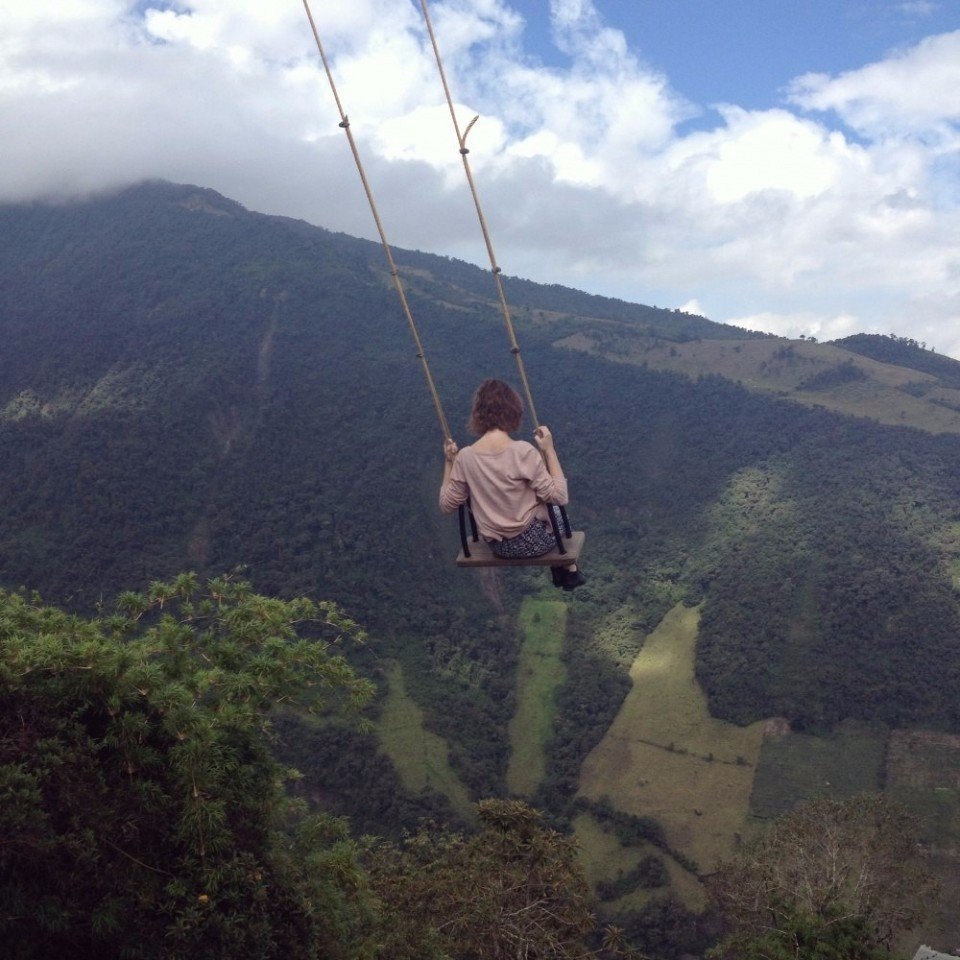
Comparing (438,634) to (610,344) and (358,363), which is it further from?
(610,344)

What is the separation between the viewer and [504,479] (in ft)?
17.3

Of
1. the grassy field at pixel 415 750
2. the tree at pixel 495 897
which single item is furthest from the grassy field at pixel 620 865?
the tree at pixel 495 897

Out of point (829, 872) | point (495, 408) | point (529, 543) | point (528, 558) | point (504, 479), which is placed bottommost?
point (829, 872)

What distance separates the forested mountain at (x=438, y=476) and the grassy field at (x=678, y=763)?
0.84m

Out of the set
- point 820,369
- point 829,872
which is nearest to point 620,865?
point 829,872

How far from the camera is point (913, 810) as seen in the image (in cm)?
2673

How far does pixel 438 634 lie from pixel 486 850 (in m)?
26.7

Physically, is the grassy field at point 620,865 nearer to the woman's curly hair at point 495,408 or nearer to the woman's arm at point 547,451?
the woman's arm at point 547,451

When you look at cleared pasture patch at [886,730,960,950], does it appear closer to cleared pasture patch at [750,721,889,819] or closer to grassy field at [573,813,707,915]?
cleared pasture patch at [750,721,889,819]

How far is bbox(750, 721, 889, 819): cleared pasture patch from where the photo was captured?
28.7m

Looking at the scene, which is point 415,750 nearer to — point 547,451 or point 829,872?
point 829,872

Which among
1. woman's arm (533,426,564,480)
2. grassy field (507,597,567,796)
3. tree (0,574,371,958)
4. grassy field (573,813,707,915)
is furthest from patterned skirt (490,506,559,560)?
grassy field (507,597,567,796)

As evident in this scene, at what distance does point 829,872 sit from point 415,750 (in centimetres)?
1932

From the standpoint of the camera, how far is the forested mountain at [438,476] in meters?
33.4
